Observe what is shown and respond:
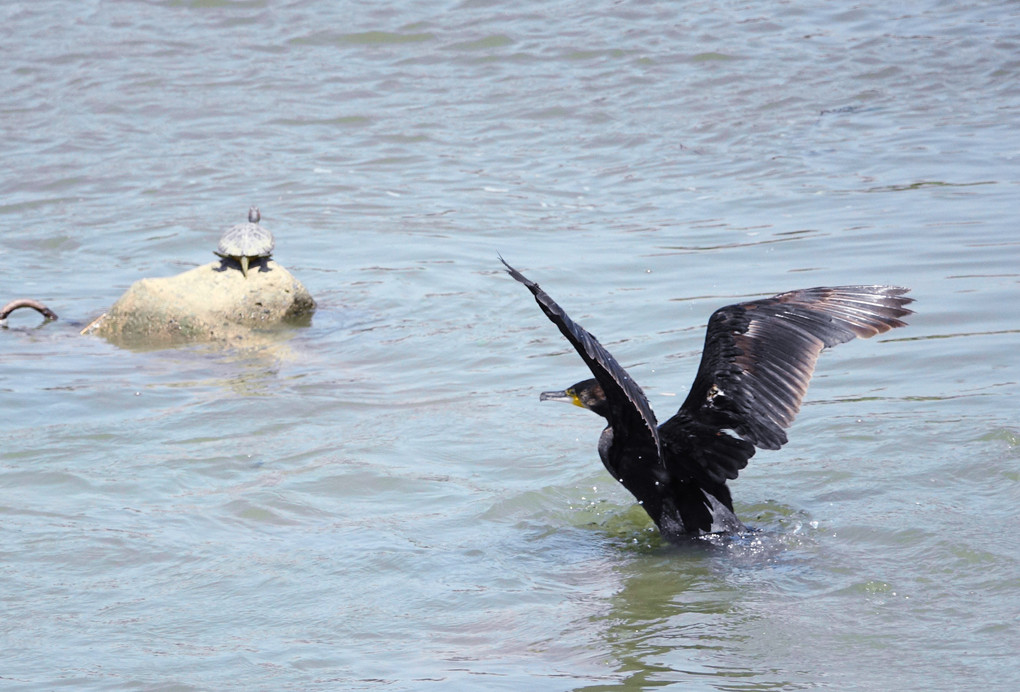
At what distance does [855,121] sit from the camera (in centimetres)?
1280

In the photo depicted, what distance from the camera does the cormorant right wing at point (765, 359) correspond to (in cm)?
505

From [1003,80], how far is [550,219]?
5827 mm

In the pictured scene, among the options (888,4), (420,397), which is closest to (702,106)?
(888,4)

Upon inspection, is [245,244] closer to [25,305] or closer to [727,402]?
[25,305]

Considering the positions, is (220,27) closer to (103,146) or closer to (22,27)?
(22,27)

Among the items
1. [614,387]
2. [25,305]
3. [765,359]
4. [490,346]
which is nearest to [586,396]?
[614,387]

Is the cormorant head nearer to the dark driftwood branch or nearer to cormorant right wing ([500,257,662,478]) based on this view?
cormorant right wing ([500,257,662,478])

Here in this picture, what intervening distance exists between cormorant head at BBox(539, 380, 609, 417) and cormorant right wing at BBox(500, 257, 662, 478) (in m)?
0.14

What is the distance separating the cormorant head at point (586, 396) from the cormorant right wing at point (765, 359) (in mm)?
318

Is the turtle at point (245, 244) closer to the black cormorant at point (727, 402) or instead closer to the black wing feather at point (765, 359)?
the black cormorant at point (727, 402)

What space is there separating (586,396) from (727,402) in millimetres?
648

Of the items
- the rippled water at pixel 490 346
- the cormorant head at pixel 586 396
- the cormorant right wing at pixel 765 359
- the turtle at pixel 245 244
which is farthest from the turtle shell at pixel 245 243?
the cormorant right wing at pixel 765 359

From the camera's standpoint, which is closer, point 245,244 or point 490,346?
point 490,346

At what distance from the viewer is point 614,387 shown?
15.8 feet
